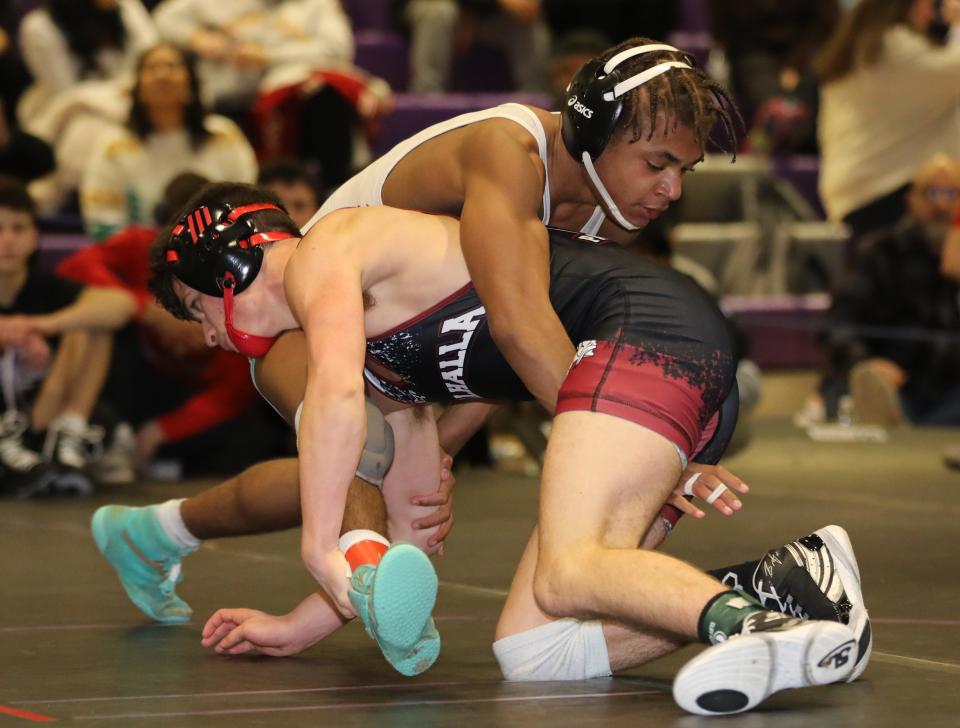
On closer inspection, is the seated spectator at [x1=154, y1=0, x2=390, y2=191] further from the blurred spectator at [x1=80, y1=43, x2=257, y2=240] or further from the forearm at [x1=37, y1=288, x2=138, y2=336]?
the forearm at [x1=37, y1=288, x2=138, y2=336]

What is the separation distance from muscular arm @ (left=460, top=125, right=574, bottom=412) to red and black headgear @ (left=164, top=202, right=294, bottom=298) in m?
0.35

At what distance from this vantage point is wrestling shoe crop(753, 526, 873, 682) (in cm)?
262

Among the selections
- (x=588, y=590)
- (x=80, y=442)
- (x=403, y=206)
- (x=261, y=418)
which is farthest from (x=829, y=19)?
(x=588, y=590)

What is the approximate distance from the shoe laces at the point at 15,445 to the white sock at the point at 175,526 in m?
2.26

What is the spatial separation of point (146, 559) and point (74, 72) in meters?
4.21

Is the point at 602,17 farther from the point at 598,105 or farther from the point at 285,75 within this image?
the point at 598,105

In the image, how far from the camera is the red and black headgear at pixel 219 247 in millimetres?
2840

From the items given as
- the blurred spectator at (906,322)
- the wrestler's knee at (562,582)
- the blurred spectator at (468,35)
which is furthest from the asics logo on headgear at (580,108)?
the blurred spectator at (468,35)

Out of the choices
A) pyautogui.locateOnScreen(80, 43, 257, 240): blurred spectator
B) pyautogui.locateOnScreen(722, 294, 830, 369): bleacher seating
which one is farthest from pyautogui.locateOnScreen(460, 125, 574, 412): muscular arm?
pyautogui.locateOnScreen(722, 294, 830, 369): bleacher seating

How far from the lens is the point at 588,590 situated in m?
2.42

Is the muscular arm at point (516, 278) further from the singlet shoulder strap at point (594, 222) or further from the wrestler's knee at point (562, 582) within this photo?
the singlet shoulder strap at point (594, 222)

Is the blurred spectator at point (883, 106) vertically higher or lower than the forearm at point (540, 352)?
lower

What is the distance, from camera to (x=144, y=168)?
628 centimetres

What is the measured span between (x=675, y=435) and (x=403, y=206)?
0.72 metres
